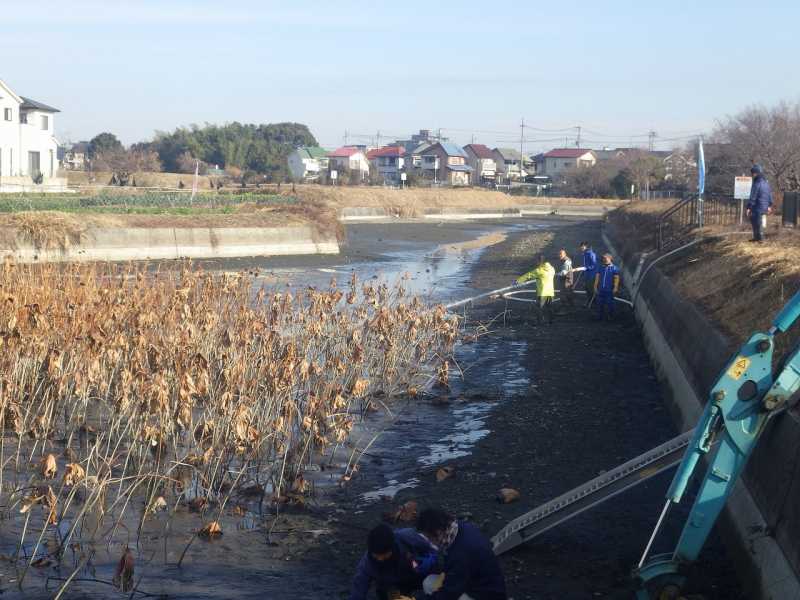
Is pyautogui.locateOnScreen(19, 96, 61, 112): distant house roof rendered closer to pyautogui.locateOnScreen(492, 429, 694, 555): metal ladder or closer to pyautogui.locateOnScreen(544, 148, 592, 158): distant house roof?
pyautogui.locateOnScreen(492, 429, 694, 555): metal ladder

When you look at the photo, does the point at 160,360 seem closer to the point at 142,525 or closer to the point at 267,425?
the point at 267,425

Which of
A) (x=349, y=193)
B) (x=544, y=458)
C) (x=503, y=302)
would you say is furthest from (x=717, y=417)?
(x=349, y=193)

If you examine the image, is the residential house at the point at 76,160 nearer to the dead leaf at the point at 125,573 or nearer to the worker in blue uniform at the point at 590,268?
the worker in blue uniform at the point at 590,268

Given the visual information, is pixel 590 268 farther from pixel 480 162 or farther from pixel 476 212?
pixel 480 162

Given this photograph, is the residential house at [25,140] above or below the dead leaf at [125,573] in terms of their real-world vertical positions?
above

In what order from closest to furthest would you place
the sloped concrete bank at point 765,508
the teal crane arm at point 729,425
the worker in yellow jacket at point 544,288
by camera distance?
the sloped concrete bank at point 765,508 < the teal crane arm at point 729,425 < the worker in yellow jacket at point 544,288

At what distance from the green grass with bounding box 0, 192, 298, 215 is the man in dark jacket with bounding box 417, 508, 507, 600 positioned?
116ft

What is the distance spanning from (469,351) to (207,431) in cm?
998

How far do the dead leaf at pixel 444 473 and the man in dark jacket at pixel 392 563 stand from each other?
12.3ft

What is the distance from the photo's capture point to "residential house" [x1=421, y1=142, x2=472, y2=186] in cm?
14125

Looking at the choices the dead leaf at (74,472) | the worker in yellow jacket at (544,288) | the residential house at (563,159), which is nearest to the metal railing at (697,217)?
the worker in yellow jacket at (544,288)

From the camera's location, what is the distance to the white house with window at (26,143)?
60531 mm

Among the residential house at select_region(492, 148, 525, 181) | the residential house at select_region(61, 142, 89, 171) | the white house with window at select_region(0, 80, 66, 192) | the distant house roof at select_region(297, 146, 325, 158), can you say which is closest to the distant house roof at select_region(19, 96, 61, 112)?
the white house with window at select_region(0, 80, 66, 192)

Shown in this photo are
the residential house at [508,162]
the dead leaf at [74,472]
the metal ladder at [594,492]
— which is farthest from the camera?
the residential house at [508,162]
